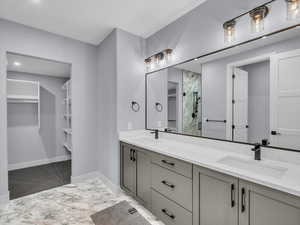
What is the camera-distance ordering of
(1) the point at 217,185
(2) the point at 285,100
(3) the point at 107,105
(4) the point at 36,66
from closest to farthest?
(1) the point at 217,185, (2) the point at 285,100, (3) the point at 107,105, (4) the point at 36,66

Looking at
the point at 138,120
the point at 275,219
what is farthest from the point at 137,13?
the point at 275,219

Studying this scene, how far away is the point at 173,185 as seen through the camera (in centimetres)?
160

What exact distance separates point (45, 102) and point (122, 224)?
389 cm

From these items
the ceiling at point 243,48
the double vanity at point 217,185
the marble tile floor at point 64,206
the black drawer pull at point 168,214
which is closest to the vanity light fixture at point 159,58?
the ceiling at point 243,48

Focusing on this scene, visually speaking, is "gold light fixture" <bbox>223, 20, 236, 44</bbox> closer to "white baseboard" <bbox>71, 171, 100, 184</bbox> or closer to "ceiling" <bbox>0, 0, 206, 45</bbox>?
"ceiling" <bbox>0, 0, 206, 45</bbox>

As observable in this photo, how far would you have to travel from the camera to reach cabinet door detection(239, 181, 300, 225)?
0.89m

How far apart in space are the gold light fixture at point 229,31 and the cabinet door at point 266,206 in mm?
1454

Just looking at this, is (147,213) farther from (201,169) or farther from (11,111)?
(11,111)

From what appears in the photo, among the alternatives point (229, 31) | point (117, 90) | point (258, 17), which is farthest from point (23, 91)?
point (258, 17)

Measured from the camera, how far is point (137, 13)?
2174mm

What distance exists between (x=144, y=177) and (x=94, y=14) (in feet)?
7.87

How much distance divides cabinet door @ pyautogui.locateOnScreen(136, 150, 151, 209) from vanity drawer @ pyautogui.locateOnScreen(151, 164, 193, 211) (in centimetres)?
10

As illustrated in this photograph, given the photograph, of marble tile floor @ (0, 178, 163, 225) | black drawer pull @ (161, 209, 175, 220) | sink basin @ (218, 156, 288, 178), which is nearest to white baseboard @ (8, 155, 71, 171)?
marble tile floor @ (0, 178, 163, 225)

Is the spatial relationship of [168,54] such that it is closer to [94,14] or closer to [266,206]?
[94,14]
